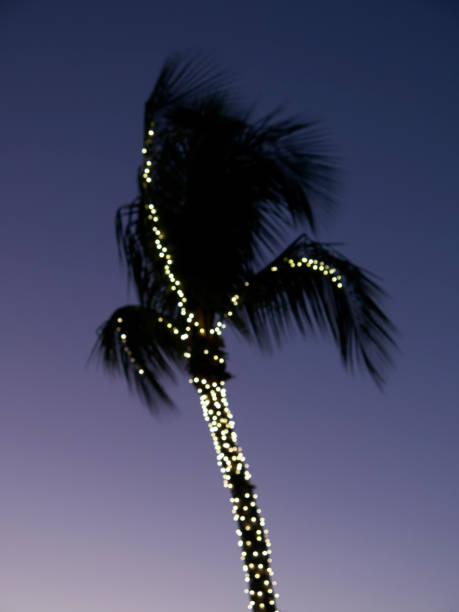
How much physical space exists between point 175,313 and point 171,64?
2350 mm

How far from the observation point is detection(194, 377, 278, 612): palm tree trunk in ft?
19.4

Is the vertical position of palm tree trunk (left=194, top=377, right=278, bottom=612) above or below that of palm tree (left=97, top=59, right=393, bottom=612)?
below

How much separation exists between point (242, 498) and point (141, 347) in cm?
177

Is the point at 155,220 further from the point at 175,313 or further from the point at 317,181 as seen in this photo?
the point at 317,181

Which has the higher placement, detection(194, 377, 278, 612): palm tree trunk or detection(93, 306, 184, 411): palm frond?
detection(93, 306, 184, 411): palm frond

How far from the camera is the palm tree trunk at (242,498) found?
5.91 m

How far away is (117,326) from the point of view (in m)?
6.96

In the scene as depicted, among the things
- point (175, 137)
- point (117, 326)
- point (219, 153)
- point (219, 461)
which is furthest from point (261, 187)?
point (219, 461)

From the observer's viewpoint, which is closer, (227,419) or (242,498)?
(242,498)

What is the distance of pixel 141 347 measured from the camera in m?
6.94

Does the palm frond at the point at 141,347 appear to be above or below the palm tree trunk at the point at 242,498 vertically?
above

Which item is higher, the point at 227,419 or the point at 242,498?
the point at 227,419

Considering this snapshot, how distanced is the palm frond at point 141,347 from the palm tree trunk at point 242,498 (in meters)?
0.57

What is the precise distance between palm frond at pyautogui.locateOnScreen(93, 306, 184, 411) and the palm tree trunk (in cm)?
57
